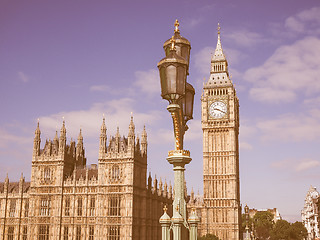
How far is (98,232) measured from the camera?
6819cm

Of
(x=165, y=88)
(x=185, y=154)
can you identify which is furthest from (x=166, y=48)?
(x=185, y=154)

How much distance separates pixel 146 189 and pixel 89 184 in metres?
10.0

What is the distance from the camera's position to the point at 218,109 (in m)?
98.0

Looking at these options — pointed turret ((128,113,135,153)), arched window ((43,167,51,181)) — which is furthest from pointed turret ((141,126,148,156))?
arched window ((43,167,51,181))

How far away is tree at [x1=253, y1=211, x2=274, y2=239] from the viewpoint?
116625mm

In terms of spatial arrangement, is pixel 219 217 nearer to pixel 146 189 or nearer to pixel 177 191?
pixel 146 189

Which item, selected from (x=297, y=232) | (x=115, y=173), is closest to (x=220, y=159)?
(x=115, y=173)

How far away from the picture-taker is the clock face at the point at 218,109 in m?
97.6

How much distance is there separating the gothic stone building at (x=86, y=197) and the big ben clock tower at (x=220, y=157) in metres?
19.5

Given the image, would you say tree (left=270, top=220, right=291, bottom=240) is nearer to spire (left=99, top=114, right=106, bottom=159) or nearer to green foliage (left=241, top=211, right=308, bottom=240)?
green foliage (left=241, top=211, right=308, bottom=240)

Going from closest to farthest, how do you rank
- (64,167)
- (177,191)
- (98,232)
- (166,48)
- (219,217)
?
(177,191) < (166,48) < (98,232) < (64,167) < (219,217)

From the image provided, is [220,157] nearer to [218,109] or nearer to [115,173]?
[218,109]

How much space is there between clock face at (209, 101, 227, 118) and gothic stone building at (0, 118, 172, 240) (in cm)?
2784

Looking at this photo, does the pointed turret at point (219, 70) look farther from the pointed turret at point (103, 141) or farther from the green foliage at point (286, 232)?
the green foliage at point (286, 232)
